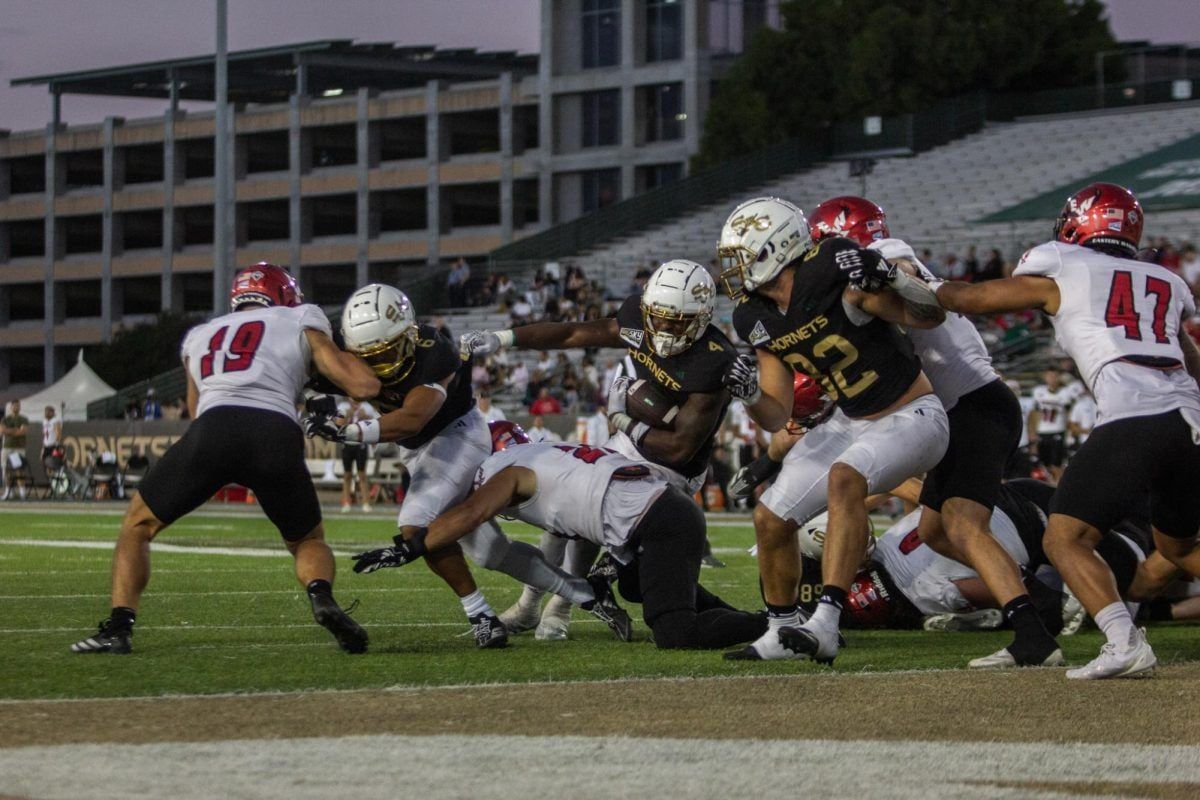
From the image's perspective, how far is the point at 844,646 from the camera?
798cm

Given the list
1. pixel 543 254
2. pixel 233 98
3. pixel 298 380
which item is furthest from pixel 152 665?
pixel 233 98

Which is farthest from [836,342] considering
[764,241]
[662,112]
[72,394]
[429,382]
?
[662,112]

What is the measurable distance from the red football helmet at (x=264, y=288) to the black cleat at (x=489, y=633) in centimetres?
161

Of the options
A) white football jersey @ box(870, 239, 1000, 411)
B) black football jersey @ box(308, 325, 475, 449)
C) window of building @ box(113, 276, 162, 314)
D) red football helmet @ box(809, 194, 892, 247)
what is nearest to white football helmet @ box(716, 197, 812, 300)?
white football jersey @ box(870, 239, 1000, 411)

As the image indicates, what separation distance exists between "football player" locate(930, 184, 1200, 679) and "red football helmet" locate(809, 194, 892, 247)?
1.25 metres

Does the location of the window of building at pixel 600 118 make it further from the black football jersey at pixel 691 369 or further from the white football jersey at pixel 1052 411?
the black football jersey at pixel 691 369

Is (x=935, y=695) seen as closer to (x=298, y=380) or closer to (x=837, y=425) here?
(x=837, y=425)

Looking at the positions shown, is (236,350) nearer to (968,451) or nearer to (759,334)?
(759,334)

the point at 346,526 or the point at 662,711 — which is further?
the point at 346,526

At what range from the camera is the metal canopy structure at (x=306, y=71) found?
6338 centimetres

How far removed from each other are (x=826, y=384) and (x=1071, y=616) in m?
2.05

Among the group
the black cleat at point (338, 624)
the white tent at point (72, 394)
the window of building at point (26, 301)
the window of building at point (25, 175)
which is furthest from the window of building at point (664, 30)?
the black cleat at point (338, 624)

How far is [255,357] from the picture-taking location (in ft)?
25.2

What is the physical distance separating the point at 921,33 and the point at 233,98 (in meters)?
32.8
